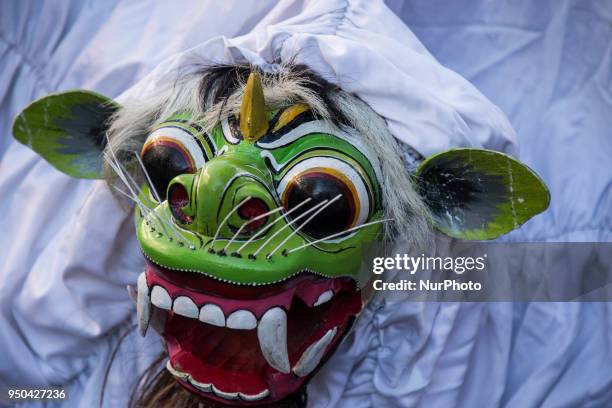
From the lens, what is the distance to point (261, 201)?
77 centimetres

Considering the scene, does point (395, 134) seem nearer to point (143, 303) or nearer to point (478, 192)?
point (478, 192)

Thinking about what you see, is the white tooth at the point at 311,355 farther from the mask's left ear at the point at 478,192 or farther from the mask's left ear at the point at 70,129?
the mask's left ear at the point at 70,129

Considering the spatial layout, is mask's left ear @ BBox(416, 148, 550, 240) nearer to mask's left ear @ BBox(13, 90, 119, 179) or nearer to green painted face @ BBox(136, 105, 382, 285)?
green painted face @ BBox(136, 105, 382, 285)

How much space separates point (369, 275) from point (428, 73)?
0.79ft

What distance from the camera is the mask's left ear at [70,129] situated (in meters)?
0.96

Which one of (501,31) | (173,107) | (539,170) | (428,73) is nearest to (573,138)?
(539,170)

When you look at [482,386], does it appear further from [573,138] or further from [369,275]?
[573,138]

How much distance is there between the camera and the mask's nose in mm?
762

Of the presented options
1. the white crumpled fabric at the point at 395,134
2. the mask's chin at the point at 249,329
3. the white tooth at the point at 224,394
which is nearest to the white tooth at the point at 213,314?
the mask's chin at the point at 249,329

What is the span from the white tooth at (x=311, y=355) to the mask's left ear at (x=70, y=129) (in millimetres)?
361

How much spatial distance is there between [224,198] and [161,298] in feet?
0.41

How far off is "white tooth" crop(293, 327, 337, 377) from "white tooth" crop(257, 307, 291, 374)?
0.18 feet

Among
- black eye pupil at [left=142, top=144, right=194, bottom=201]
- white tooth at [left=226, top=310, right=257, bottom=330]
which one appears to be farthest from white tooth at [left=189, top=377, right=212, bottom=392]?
black eye pupil at [left=142, top=144, right=194, bottom=201]

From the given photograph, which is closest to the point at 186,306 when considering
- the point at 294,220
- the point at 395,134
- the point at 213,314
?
the point at 213,314
